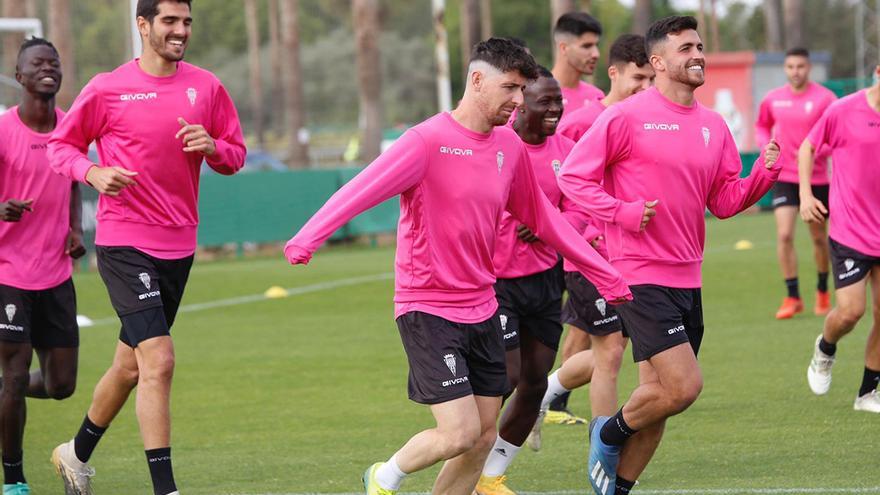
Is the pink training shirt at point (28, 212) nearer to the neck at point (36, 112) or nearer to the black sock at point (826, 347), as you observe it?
the neck at point (36, 112)

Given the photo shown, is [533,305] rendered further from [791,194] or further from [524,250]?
[791,194]

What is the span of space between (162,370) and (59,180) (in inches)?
71.1

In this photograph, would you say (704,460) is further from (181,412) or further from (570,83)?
(181,412)

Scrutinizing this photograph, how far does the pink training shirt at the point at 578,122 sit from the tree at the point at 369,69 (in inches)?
1070

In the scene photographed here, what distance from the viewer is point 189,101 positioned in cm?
808

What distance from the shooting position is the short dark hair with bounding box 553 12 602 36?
1116 centimetres

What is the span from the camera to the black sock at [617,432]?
25.5ft

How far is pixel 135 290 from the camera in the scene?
7930mm

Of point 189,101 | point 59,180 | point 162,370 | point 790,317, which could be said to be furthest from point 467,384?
point 790,317

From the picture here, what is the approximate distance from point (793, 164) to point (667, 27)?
919cm

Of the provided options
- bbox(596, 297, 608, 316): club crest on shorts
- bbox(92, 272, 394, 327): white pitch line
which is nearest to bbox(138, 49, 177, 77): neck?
bbox(596, 297, 608, 316): club crest on shorts

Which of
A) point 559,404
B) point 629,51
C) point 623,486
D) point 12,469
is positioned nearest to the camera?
point 623,486

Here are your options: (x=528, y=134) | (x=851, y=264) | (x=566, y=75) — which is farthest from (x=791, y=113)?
(x=528, y=134)

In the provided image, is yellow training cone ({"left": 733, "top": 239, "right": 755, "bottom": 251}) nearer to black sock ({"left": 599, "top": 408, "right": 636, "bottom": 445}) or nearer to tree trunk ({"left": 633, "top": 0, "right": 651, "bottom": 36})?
tree trunk ({"left": 633, "top": 0, "right": 651, "bottom": 36})
